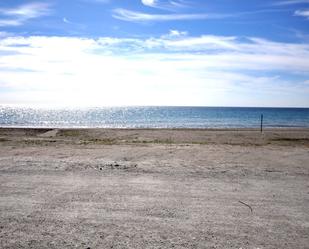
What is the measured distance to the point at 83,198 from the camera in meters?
6.72

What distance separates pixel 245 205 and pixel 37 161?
6.94 metres

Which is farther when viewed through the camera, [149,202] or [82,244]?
[149,202]

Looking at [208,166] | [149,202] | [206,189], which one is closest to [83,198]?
[149,202]

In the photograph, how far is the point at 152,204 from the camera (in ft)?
20.9

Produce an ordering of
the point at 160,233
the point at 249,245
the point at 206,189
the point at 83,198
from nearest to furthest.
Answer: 1. the point at 249,245
2. the point at 160,233
3. the point at 83,198
4. the point at 206,189

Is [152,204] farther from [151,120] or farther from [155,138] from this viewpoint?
[151,120]

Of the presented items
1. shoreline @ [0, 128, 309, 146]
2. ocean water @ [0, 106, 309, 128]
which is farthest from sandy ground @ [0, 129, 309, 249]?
ocean water @ [0, 106, 309, 128]

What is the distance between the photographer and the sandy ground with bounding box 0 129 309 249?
4887mm

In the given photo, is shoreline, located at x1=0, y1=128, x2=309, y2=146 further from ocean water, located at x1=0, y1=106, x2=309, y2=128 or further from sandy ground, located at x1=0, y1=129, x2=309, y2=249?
ocean water, located at x1=0, y1=106, x2=309, y2=128

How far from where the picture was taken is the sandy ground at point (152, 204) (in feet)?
16.0

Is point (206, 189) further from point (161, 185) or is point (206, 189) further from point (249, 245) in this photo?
point (249, 245)

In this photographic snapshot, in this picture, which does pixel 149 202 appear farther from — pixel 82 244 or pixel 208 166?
pixel 208 166

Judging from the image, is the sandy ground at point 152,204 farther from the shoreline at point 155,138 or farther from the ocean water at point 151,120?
the ocean water at point 151,120

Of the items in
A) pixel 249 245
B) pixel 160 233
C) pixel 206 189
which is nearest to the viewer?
pixel 249 245
